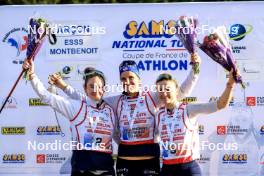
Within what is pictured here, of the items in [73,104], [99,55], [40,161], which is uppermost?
[99,55]

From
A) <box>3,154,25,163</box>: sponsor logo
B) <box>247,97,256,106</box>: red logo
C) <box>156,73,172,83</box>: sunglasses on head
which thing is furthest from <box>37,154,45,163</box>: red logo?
<box>247,97,256,106</box>: red logo

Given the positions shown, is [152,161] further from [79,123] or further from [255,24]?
[255,24]

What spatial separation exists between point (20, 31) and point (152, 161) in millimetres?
1783

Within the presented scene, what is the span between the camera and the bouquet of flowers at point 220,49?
238 inches

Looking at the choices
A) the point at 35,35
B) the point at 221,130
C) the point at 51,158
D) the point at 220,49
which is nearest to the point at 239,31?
the point at 220,49

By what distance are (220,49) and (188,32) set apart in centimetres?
34

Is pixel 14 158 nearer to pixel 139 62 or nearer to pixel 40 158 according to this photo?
pixel 40 158

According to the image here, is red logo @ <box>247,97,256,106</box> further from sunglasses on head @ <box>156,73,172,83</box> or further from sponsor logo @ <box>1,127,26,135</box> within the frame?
sponsor logo @ <box>1,127,26,135</box>

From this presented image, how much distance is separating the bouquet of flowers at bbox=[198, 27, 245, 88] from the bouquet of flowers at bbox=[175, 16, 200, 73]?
11 centimetres

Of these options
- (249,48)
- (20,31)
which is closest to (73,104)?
(20,31)

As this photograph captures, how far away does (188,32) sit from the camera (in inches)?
240

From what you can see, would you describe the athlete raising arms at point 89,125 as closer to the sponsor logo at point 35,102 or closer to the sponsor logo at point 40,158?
the sponsor logo at point 35,102

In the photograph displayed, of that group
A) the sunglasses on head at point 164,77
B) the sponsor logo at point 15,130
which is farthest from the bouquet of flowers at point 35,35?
the sunglasses on head at point 164,77

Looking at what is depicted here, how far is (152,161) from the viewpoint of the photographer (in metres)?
5.87
